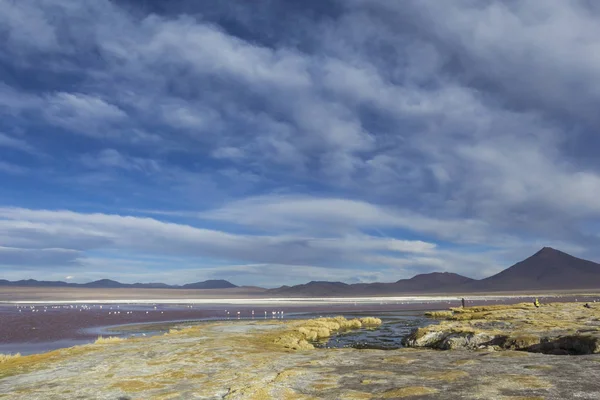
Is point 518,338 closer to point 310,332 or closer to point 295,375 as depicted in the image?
point 295,375

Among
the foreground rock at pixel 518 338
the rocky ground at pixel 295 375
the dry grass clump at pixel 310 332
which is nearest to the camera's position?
the rocky ground at pixel 295 375

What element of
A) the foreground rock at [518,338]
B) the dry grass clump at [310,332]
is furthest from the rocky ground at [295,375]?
the dry grass clump at [310,332]

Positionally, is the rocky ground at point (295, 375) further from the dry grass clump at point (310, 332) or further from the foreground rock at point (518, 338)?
the dry grass clump at point (310, 332)

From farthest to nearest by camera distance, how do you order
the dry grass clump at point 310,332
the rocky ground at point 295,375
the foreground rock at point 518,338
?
1. the dry grass clump at point 310,332
2. the foreground rock at point 518,338
3. the rocky ground at point 295,375

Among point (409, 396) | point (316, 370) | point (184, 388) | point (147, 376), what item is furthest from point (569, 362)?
point (147, 376)

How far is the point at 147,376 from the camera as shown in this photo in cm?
1809

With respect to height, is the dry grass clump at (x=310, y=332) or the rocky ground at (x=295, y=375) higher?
the rocky ground at (x=295, y=375)

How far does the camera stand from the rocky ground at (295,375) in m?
13.3

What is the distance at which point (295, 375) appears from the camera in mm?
16797

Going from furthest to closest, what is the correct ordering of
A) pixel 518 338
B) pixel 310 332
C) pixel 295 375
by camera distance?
pixel 310 332 → pixel 518 338 → pixel 295 375

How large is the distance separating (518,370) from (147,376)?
46.8 ft

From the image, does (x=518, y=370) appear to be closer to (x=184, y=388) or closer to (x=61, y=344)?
(x=184, y=388)

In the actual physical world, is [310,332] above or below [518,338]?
below

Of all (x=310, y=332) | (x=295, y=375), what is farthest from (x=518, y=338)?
(x=310, y=332)
